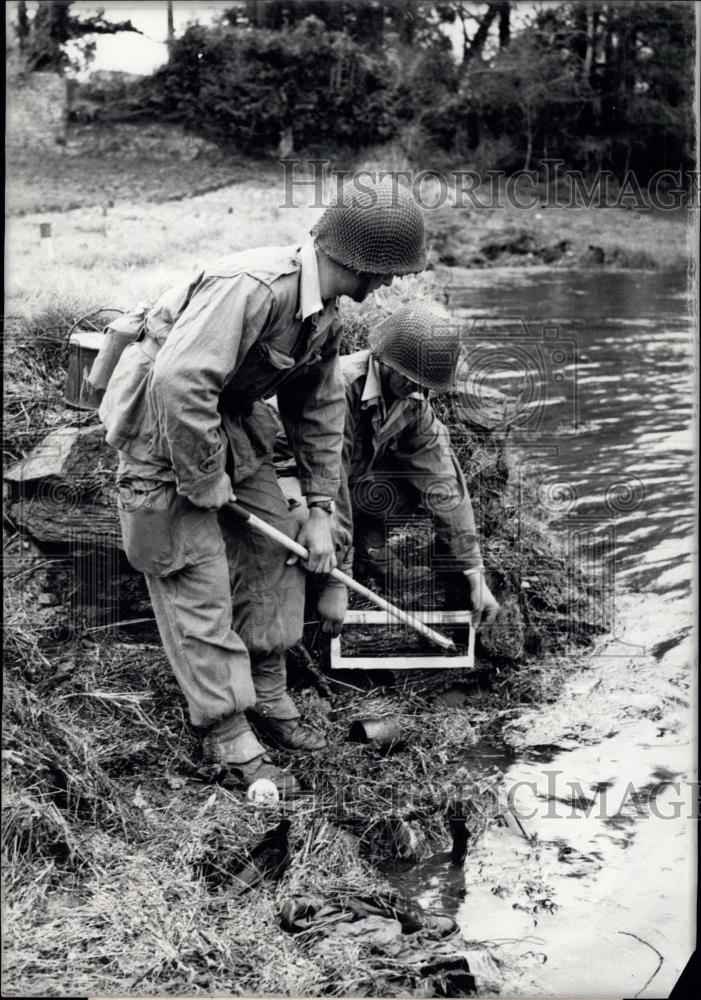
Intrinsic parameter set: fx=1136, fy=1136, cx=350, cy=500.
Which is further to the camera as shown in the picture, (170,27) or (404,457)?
(404,457)

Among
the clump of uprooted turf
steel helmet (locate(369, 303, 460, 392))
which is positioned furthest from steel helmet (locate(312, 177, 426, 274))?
the clump of uprooted turf

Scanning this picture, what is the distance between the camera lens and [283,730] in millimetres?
4543

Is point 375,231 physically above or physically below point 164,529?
above

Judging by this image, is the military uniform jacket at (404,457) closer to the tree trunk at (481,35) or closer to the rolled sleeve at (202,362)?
the rolled sleeve at (202,362)

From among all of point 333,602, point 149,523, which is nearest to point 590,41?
point 333,602

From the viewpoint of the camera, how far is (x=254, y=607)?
4336mm

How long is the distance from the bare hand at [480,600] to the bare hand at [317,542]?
900 mm

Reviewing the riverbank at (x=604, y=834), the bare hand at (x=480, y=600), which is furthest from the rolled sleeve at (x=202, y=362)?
the riverbank at (x=604, y=834)

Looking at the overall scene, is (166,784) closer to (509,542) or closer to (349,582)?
(349,582)

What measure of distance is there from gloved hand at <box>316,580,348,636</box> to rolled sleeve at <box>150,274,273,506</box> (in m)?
0.95

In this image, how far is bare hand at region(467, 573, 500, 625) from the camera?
501 centimetres

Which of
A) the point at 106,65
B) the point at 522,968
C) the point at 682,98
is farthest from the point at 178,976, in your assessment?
the point at 682,98

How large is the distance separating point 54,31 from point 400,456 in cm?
217

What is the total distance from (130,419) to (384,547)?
1495mm
